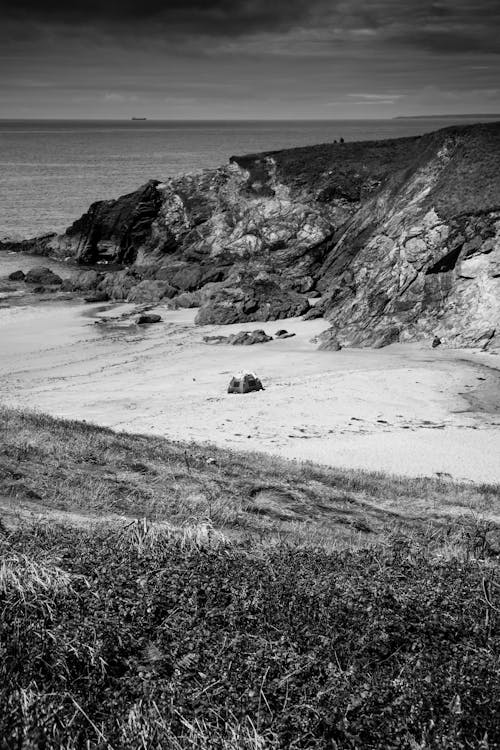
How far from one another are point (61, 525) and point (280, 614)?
151 inches

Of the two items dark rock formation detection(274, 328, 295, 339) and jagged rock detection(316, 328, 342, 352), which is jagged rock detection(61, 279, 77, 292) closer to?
dark rock formation detection(274, 328, 295, 339)

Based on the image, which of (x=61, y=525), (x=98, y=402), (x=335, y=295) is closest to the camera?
(x=61, y=525)

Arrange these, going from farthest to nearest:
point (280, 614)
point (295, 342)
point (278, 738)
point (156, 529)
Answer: point (295, 342) < point (156, 529) < point (280, 614) < point (278, 738)

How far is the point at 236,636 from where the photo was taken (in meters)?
5.51

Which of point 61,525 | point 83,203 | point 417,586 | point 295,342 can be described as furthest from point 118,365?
point 83,203

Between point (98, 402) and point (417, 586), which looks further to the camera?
point (98, 402)

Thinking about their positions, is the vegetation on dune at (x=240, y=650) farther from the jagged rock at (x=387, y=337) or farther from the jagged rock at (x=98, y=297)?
the jagged rock at (x=98, y=297)

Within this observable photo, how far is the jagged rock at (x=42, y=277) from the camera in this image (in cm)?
4831

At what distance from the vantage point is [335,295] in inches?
1531

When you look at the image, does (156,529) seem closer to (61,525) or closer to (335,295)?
(61,525)

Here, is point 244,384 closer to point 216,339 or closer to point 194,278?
point 216,339

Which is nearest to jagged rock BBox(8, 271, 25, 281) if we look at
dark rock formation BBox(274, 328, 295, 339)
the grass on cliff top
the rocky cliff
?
the rocky cliff

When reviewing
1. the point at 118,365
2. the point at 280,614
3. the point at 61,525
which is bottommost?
the point at 118,365

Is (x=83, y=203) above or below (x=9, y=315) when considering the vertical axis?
above
